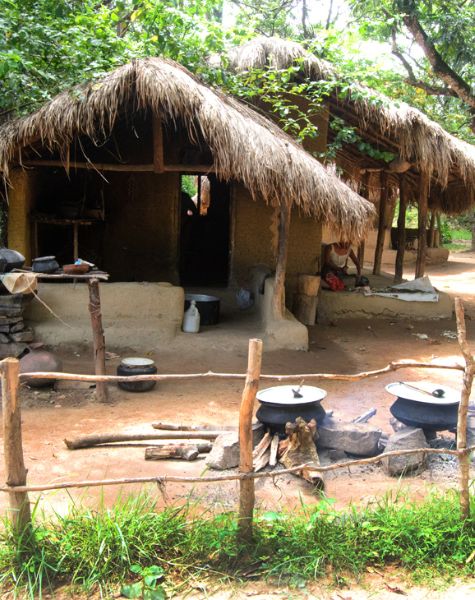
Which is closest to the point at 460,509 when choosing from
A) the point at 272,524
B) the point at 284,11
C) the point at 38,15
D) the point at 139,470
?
the point at 272,524

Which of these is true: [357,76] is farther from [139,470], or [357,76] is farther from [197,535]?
[197,535]

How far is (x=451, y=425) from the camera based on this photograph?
353cm

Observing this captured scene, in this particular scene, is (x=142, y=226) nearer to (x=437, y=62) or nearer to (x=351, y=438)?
(x=351, y=438)

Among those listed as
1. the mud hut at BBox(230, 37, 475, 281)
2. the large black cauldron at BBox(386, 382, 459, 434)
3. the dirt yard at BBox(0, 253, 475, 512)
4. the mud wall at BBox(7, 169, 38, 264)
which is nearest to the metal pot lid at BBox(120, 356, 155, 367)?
the dirt yard at BBox(0, 253, 475, 512)

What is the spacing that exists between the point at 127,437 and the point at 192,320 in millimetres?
2789

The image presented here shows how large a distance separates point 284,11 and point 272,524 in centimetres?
1475

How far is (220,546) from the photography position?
2.55 m

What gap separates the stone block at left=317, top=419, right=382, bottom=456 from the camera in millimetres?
3514

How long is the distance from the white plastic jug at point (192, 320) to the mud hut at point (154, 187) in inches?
3.8

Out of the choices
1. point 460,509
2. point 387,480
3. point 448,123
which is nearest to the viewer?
point 460,509

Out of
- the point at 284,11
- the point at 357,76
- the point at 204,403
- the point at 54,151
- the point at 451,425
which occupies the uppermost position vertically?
the point at 284,11

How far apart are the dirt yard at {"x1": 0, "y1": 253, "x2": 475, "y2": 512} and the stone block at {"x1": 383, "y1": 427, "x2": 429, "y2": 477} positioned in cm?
6

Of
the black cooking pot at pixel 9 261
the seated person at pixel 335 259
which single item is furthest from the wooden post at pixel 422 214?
the black cooking pot at pixel 9 261

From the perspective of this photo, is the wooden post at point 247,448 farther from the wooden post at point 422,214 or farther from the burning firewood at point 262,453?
the wooden post at point 422,214
